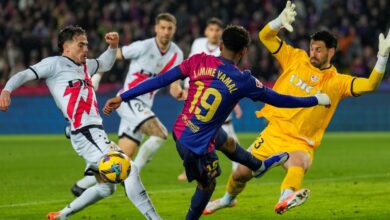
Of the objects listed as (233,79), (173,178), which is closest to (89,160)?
(233,79)

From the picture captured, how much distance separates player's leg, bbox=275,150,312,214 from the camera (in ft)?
29.9

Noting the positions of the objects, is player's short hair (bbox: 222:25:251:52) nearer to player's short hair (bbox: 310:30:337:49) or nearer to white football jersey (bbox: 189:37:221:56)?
player's short hair (bbox: 310:30:337:49)

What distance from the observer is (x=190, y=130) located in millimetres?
8773

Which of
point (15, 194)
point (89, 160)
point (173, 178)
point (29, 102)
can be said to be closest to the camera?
point (89, 160)

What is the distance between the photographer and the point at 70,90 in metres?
9.55

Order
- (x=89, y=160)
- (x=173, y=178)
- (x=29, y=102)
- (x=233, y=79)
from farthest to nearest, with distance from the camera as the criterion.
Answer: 1. (x=29, y=102)
2. (x=173, y=178)
3. (x=89, y=160)
4. (x=233, y=79)

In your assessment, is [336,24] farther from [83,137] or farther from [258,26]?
[83,137]

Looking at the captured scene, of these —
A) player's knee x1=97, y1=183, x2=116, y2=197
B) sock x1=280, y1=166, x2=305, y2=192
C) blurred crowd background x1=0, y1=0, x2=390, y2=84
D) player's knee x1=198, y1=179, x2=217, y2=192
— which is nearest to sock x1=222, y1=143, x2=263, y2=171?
sock x1=280, y1=166, x2=305, y2=192

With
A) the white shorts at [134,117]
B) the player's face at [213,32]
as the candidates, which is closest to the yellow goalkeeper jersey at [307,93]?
the white shorts at [134,117]

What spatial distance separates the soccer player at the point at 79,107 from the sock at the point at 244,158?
39.0 inches

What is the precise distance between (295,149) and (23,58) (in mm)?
16897

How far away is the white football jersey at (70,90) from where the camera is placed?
31.1 feet

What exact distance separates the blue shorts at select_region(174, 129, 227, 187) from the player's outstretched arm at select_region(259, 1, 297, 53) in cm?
174

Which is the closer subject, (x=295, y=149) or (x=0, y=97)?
(x=0, y=97)
